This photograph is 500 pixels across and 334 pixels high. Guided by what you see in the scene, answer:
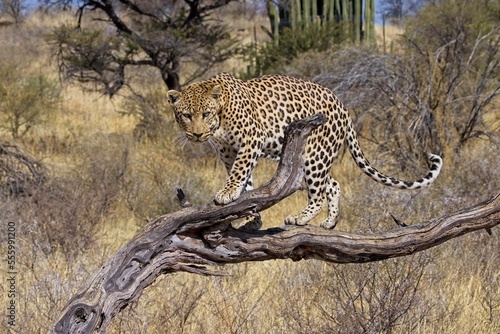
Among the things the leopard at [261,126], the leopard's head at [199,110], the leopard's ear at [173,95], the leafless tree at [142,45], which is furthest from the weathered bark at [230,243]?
the leafless tree at [142,45]

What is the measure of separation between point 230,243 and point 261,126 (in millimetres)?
996

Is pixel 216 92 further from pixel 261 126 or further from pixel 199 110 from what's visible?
pixel 261 126

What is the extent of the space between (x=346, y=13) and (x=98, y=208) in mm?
9599

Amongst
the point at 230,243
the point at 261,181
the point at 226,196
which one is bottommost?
the point at 261,181

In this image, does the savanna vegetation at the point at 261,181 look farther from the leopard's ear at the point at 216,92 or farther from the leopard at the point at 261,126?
the leopard's ear at the point at 216,92

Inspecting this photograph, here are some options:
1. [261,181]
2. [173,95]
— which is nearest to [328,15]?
[261,181]

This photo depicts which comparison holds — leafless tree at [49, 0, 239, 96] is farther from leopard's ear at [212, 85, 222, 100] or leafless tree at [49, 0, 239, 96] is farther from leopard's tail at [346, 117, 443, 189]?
leopard's ear at [212, 85, 222, 100]

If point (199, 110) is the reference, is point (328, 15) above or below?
below

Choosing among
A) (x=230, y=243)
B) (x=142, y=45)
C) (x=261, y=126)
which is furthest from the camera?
(x=142, y=45)

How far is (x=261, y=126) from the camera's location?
5.31m

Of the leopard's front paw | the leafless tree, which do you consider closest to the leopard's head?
the leopard's front paw

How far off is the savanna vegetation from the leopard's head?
107cm

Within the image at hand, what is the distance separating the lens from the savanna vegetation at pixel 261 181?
5.80 metres

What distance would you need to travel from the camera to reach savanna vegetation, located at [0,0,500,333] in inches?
228
